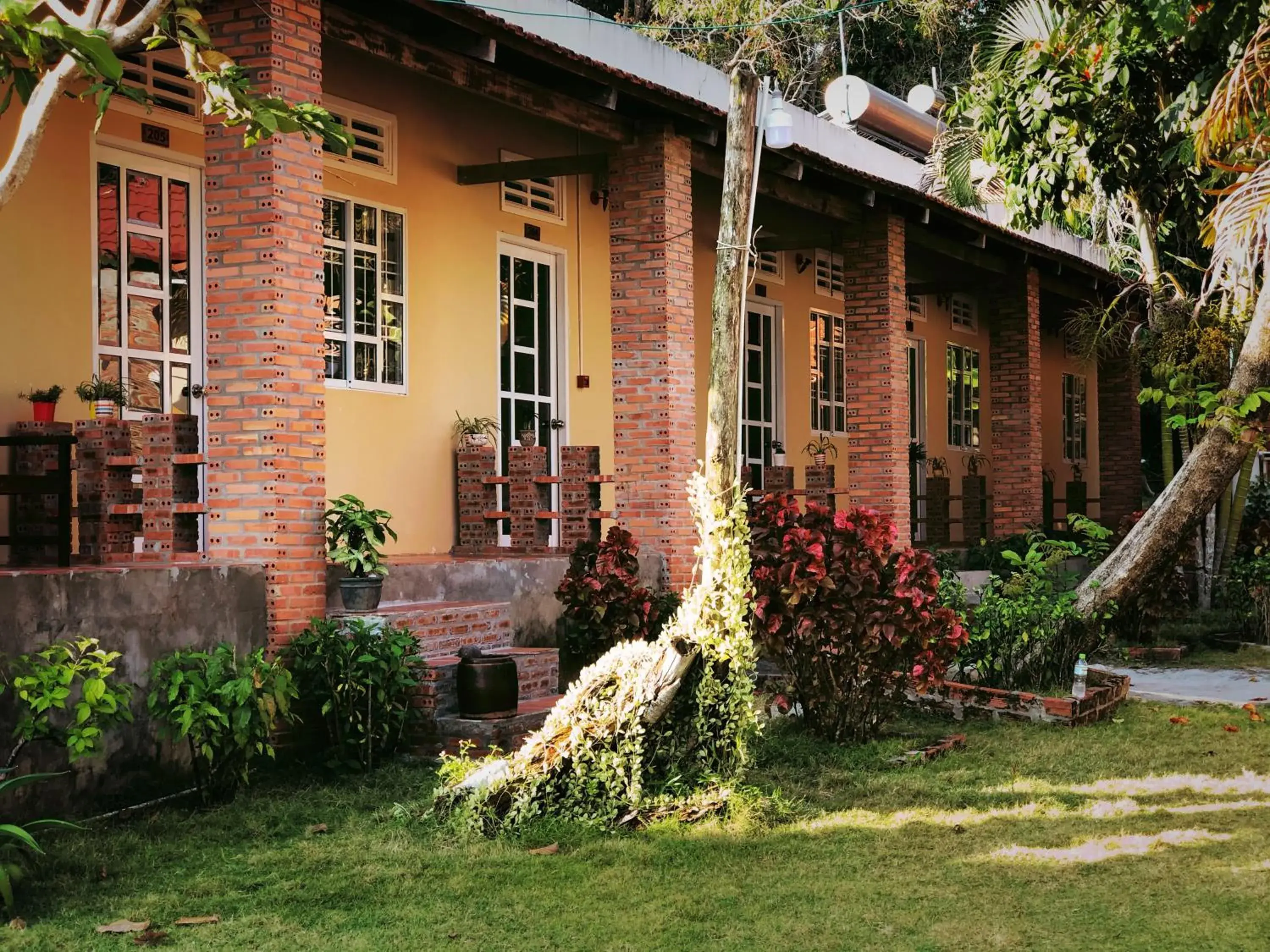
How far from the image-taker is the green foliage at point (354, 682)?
7.45m

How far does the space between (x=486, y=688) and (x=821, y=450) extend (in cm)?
866

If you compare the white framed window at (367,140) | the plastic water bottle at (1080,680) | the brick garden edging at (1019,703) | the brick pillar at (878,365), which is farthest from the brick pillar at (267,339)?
the brick pillar at (878,365)

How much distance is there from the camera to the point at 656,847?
606 cm

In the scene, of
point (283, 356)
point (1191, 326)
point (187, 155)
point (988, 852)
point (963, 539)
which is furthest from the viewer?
point (963, 539)

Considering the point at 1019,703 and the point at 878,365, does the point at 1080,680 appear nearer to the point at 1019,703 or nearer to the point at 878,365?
the point at 1019,703

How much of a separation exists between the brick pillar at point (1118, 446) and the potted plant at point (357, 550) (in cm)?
Answer: 1568

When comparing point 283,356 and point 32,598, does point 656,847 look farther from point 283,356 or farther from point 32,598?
A: point 283,356

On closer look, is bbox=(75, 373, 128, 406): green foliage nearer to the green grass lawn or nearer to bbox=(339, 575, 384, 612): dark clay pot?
bbox=(339, 575, 384, 612): dark clay pot

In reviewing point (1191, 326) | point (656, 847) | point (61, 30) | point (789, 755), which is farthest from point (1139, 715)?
point (61, 30)

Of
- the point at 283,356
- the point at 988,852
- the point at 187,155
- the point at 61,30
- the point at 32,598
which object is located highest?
the point at 187,155

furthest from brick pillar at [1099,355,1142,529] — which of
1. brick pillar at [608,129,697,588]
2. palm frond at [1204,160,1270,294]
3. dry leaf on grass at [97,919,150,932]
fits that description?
dry leaf on grass at [97,919,150,932]

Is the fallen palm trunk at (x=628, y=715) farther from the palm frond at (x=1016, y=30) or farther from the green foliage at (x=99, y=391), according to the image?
the palm frond at (x=1016, y=30)

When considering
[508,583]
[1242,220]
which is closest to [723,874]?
[508,583]

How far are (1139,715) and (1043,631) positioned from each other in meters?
0.83
